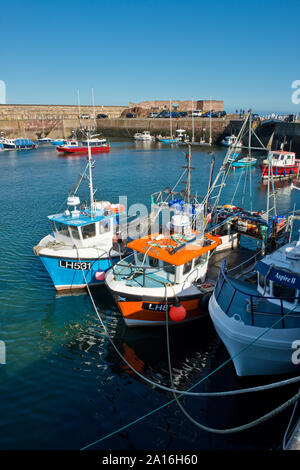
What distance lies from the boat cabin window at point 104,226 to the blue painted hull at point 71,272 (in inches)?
63.7

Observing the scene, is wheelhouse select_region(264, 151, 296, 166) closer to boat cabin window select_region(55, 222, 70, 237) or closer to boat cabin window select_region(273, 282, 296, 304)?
boat cabin window select_region(55, 222, 70, 237)

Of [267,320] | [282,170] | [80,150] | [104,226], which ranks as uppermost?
[80,150]

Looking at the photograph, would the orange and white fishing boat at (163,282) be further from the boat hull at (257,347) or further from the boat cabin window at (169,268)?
the boat hull at (257,347)

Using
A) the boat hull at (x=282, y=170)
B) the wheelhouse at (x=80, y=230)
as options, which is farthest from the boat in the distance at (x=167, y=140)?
the wheelhouse at (x=80, y=230)

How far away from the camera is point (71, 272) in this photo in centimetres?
1477

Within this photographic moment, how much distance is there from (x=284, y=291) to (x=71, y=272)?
947 centimetres

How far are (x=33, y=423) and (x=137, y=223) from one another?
11437mm

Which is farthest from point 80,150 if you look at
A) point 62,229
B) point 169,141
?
point 62,229

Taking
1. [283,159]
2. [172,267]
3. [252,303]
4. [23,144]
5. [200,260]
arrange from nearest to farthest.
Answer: [252,303]
[172,267]
[200,260]
[283,159]
[23,144]

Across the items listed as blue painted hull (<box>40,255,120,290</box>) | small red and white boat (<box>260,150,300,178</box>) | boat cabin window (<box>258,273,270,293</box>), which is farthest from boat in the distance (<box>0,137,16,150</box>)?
boat cabin window (<box>258,273,270,293</box>)

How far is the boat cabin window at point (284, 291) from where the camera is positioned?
31.2 feet

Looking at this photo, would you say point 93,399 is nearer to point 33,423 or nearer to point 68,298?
point 33,423

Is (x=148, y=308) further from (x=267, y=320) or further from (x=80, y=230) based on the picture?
(x=80, y=230)

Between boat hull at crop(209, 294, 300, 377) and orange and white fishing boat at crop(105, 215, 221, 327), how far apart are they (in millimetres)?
2117
